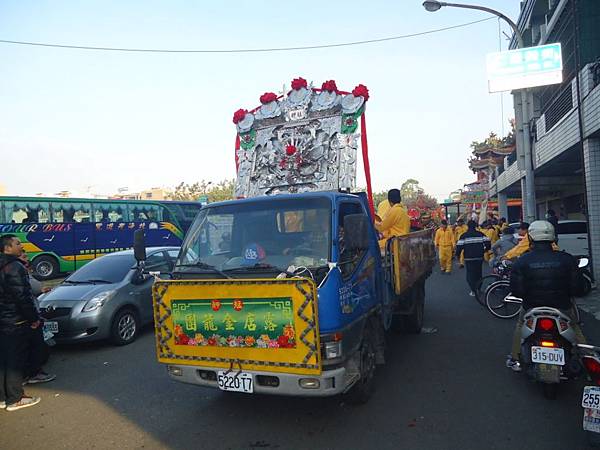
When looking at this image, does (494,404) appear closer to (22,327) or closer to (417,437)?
(417,437)

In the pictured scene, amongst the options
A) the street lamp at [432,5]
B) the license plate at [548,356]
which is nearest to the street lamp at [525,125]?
the street lamp at [432,5]

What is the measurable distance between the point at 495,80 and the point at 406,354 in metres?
9.22

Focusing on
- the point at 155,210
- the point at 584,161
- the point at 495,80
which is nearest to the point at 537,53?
the point at 495,80

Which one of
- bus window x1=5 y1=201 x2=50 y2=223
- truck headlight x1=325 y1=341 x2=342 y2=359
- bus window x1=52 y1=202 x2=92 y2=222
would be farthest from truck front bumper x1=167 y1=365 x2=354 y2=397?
bus window x1=52 y1=202 x2=92 y2=222

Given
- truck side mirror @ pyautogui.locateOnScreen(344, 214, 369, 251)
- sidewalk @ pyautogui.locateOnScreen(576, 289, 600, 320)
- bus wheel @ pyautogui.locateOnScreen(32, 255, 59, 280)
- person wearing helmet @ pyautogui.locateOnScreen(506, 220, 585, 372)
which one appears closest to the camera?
truck side mirror @ pyautogui.locateOnScreen(344, 214, 369, 251)

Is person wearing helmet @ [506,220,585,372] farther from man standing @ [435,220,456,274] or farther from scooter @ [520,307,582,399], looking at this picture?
man standing @ [435,220,456,274]

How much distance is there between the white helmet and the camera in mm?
4298

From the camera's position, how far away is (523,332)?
4258 mm

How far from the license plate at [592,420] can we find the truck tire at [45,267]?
1748 centimetres

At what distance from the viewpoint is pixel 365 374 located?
4.12m

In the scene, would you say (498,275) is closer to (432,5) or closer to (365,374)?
(365,374)

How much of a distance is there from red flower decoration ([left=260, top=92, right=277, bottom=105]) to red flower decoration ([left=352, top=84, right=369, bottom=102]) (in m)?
1.15

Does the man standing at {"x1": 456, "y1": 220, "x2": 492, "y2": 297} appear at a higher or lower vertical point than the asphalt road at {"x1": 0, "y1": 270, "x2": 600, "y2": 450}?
higher

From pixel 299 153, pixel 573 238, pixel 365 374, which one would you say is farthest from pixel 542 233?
pixel 573 238
